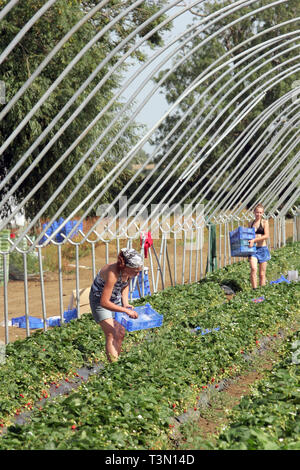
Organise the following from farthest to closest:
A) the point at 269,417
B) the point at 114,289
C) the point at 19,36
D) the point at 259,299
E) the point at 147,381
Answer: the point at 259,299 < the point at 114,289 < the point at 19,36 < the point at 147,381 < the point at 269,417

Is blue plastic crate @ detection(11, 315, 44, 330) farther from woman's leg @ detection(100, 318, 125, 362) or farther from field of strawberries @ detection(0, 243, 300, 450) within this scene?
woman's leg @ detection(100, 318, 125, 362)

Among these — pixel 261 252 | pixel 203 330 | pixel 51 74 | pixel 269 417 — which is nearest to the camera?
pixel 269 417

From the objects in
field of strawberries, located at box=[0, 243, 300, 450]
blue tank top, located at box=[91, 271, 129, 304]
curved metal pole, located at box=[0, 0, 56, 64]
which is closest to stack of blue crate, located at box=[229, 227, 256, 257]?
field of strawberries, located at box=[0, 243, 300, 450]

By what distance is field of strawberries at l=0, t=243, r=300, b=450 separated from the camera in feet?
11.6

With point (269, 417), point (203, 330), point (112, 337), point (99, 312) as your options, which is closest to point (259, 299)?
point (203, 330)

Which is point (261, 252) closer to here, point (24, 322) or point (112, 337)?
point (24, 322)

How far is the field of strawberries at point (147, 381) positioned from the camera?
3.54 m

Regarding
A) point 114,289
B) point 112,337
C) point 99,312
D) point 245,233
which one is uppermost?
point 245,233

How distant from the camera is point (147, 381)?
4.59 metres

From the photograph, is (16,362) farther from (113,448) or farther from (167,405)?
(113,448)

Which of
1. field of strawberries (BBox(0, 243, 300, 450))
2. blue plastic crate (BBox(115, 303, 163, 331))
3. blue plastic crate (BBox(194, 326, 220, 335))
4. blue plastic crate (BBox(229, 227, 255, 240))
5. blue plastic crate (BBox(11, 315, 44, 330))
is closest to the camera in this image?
field of strawberries (BBox(0, 243, 300, 450))

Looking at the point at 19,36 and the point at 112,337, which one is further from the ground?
the point at 19,36

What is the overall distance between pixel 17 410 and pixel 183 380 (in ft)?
4.17
